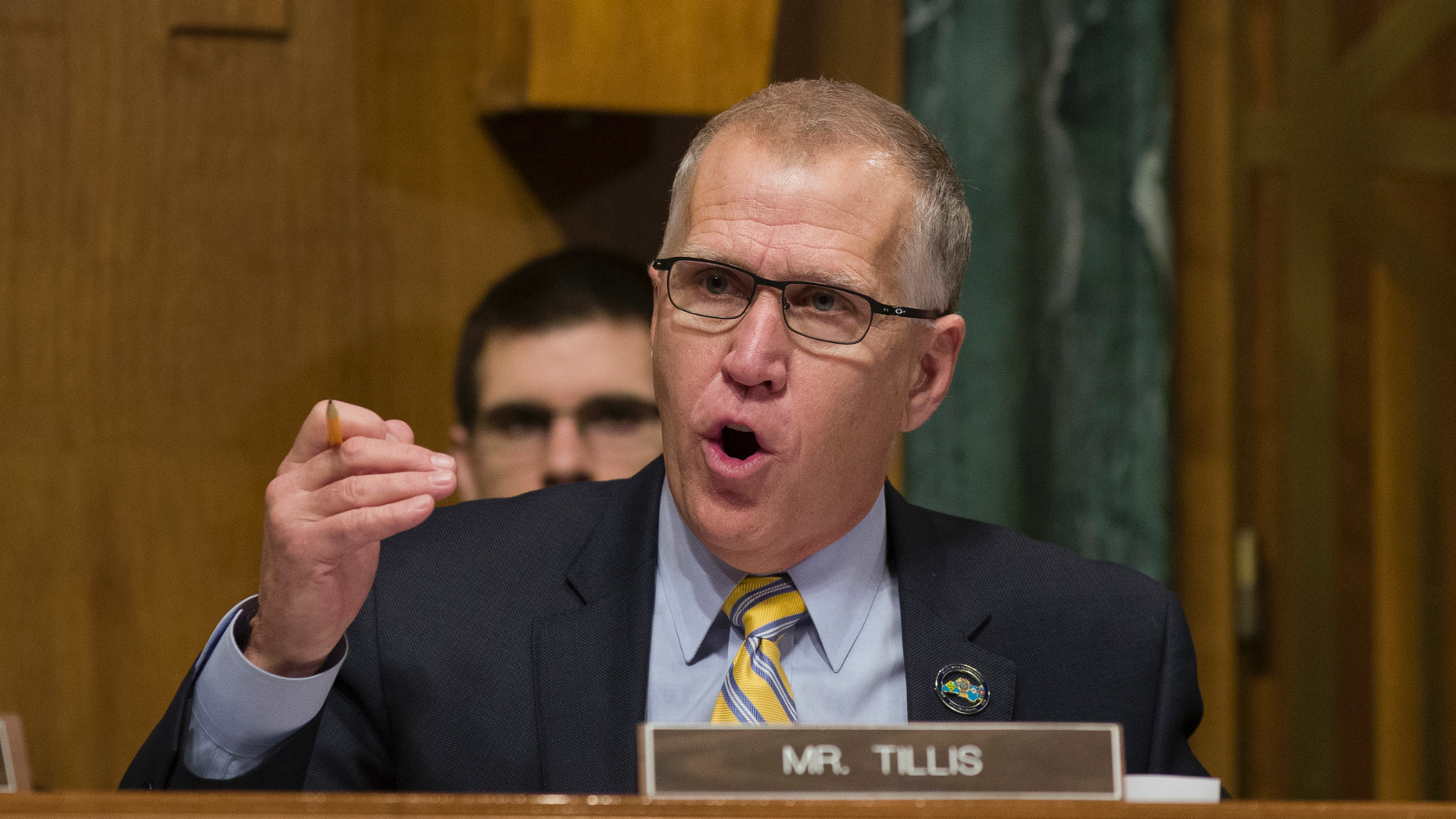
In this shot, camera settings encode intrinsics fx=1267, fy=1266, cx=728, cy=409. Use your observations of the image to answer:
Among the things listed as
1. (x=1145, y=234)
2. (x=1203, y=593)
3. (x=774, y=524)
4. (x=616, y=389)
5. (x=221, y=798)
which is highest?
(x=1145, y=234)

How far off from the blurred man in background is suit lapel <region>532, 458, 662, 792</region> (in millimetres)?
690

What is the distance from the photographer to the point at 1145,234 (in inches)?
95.0

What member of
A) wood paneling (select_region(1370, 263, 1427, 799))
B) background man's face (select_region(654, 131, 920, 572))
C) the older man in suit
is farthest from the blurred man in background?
wood paneling (select_region(1370, 263, 1427, 799))

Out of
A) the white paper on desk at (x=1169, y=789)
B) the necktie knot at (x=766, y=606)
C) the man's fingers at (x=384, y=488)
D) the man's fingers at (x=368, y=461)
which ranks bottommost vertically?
the white paper on desk at (x=1169, y=789)

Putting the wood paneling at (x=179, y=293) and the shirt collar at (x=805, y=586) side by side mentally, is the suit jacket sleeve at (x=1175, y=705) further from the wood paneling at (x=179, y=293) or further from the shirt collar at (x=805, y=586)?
the wood paneling at (x=179, y=293)

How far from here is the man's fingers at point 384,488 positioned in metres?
1.05

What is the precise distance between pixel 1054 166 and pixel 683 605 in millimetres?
1387

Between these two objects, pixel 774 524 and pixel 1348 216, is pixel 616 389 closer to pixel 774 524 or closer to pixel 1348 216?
pixel 774 524

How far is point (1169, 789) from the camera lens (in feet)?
3.25

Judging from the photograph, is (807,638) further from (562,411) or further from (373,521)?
(562,411)

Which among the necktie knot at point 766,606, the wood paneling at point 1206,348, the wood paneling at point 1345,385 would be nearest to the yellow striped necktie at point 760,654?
the necktie knot at point 766,606

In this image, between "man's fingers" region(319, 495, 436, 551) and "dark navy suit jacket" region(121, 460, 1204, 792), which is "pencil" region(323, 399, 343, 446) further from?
"dark navy suit jacket" region(121, 460, 1204, 792)

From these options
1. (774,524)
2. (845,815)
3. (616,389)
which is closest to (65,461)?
(616,389)

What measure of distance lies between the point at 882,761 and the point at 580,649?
473mm
